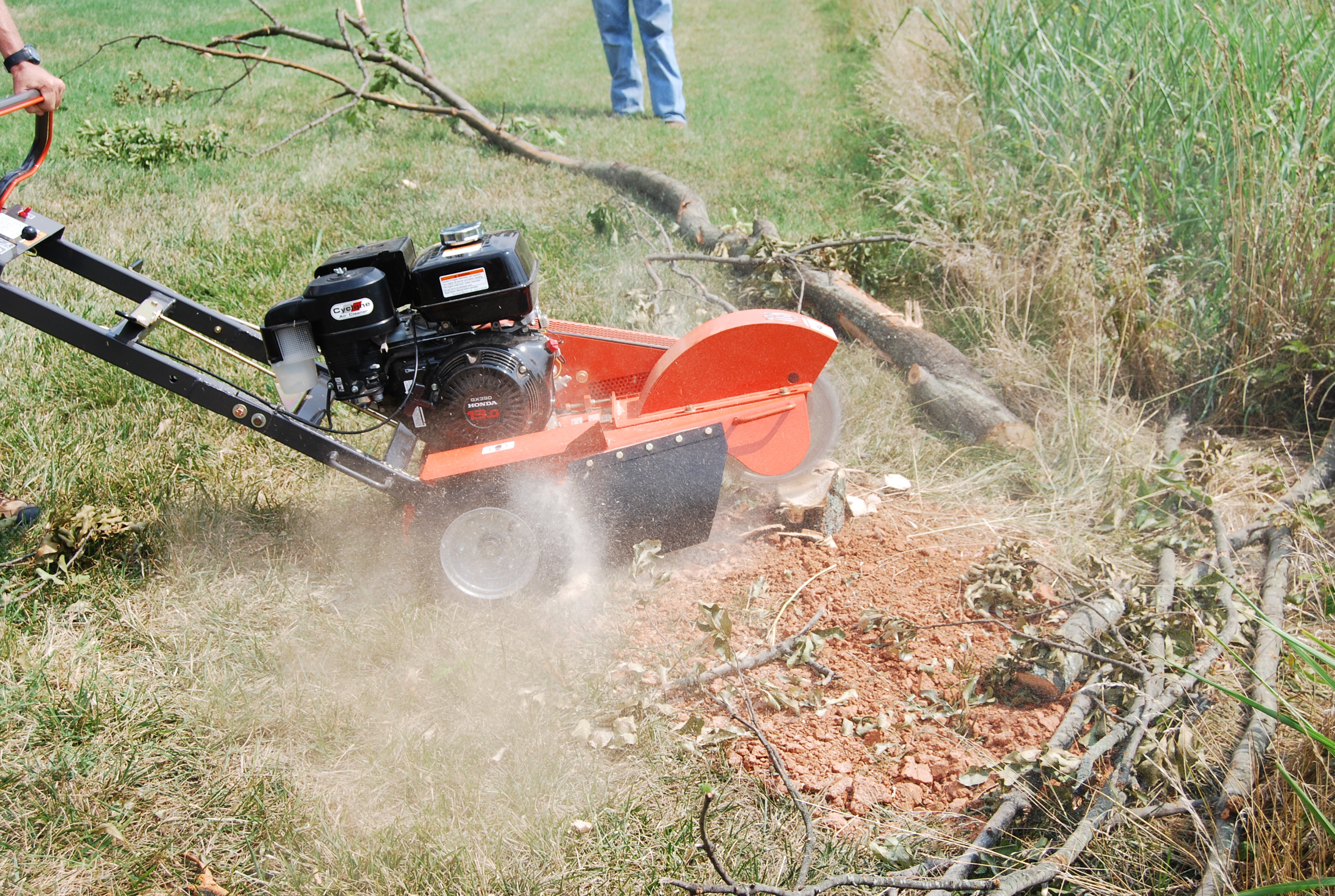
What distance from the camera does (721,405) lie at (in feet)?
9.77

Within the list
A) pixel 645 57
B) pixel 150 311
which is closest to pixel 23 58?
pixel 150 311

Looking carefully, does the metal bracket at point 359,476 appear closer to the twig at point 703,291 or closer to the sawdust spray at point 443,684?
the sawdust spray at point 443,684

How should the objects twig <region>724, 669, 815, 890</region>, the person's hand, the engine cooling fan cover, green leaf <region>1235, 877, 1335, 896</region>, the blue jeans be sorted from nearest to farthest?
green leaf <region>1235, 877, 1335, 896</region> < twig <region>724, 669, 815, 890</region> < the person's hand < the engine cooling fan cover < the blue jeans

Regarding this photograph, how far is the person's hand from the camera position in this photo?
102 inches

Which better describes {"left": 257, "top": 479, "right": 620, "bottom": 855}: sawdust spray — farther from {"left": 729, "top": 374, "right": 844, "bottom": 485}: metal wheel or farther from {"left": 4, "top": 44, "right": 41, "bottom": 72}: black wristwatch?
{"left": 4, "top": 44, "right": 41, "bottom": 72}: black wristwatch

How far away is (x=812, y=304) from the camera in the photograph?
485 cm

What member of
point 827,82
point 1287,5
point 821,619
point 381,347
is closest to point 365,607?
point 381,347

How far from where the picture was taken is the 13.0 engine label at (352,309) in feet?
8.68

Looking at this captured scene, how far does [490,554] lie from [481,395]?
53 cm

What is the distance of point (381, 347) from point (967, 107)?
17.6 ft

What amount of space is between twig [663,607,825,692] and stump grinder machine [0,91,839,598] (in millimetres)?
471

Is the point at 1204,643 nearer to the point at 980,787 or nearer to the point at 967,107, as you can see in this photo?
the point at 980,787

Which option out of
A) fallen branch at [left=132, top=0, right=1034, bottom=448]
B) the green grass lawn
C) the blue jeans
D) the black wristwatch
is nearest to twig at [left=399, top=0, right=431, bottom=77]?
fallen branch at [left=132, top=0, right=1034, bottom=448]

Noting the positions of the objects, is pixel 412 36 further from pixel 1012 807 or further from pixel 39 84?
pixel 1012 807
